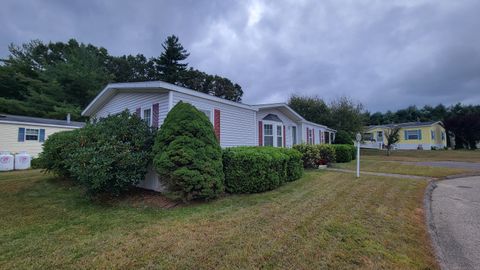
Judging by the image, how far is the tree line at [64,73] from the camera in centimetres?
2200

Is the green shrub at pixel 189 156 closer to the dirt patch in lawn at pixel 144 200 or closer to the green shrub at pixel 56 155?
the dirt patch in lawn at pixel 144 200

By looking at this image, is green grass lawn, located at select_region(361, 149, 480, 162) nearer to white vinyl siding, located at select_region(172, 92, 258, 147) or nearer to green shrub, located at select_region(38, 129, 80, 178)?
white vinyl siding, located at select_region(172, 92, 258, 147)

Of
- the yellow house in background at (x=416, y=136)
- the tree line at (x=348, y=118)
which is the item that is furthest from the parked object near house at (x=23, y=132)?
the yellow house in background at (x=416, y=136)

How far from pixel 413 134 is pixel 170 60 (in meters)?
37.8

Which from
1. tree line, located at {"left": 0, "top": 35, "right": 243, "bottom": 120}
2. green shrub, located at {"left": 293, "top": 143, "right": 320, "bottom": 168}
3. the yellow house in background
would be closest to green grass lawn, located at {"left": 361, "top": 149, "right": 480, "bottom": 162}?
the yellow house in background

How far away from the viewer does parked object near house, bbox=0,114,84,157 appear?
1383cm

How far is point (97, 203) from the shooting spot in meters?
5.74

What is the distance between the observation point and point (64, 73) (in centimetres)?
2369

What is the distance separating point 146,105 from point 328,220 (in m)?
7.89

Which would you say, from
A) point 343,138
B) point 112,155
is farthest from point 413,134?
point 112,155

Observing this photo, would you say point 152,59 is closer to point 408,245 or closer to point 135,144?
point 135,144

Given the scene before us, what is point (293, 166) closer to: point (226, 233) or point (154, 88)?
point (226, 233)

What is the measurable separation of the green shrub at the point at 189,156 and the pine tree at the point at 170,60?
2917cm

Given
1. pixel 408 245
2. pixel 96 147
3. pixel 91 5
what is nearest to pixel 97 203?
pixel 96 147
